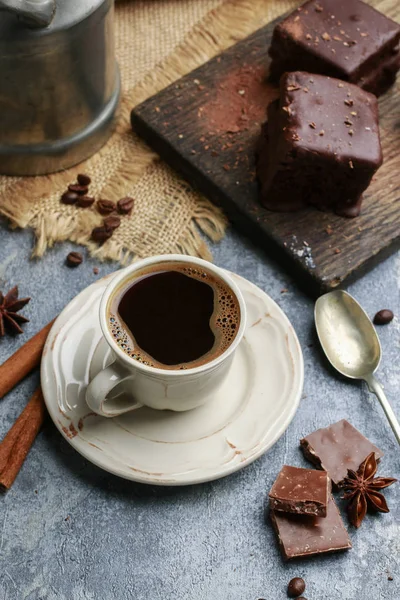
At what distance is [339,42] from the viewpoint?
2.37m

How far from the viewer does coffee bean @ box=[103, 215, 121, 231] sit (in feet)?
7.42

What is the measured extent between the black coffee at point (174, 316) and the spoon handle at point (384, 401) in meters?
0.48

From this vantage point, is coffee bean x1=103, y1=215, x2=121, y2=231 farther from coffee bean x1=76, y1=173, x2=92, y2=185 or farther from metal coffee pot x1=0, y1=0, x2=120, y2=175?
metal coffee pot x1=0, y1=0, x2=120, y2=175

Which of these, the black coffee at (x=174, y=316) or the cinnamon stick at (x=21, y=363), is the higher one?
the black coffee at (x=174, y=316)

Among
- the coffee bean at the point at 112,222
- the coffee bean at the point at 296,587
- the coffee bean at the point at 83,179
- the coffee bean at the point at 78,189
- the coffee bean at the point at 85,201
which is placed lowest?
the coffee bean at the point at 296,587

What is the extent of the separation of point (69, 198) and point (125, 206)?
6.9 inches

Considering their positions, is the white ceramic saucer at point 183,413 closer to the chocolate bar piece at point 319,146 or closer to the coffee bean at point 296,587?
the coffee bean at point 296,587

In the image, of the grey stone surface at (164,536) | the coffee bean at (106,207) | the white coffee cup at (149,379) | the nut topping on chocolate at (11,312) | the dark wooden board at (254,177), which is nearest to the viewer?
the white coffee cup at (149,379)

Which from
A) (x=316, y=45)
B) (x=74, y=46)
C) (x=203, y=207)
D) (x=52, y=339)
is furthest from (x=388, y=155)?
(x=52, y=339)

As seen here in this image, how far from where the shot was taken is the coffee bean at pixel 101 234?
2.24m

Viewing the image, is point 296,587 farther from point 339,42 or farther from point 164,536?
point 339,42

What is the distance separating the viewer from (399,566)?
1.76m

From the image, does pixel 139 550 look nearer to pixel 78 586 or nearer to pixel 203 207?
pixel 78 586

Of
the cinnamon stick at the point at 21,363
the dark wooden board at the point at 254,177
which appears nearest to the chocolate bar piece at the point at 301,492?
the dark wooden board at the point at 254,177
